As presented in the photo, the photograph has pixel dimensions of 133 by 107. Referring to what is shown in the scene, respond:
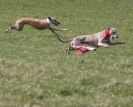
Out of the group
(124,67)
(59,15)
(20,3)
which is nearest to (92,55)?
(124,67)

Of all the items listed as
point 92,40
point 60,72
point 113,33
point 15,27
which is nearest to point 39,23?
point 15,27

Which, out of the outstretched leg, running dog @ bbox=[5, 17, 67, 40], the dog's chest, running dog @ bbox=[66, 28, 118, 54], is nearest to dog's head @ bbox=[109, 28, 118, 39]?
running dog @ bbox=[66, 28, 118, 54]

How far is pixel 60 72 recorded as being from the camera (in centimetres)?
1145

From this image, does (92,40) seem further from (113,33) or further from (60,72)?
(60,72)

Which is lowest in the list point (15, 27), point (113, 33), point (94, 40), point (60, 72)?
point (60, 72)

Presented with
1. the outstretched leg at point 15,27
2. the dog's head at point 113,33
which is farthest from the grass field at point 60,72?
the dog's head at point 113,33

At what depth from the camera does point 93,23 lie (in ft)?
86.2

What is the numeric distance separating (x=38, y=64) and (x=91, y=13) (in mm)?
18793

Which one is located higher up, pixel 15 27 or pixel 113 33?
pixel 15 27

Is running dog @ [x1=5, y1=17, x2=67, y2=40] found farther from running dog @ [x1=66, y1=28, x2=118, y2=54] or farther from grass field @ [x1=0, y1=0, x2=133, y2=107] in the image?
running dog @ [x1=66, y1=28, x2=118, y2=54]

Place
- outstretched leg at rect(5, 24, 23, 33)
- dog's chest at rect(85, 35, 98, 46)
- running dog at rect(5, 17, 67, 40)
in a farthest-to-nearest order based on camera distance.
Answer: outstretched leg at rect(5, 24, 23, 33) < running dog at rect(5, 17, 67, 40) < dog's chest at rect(85, 35, 98, 46)

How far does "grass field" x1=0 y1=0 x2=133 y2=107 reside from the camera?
9.13 m

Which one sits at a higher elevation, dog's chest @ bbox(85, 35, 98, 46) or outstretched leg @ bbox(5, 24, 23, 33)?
outstretched leg @ bbox(5, 24, 23, 33)

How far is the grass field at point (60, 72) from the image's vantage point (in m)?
9.13
